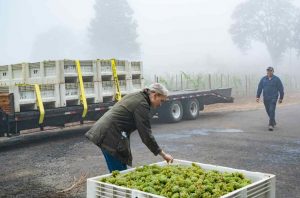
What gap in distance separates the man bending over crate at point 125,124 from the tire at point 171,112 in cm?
1061

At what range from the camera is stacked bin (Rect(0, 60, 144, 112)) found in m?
11.5

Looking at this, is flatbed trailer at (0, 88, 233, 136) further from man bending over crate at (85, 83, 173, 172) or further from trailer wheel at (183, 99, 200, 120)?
man bending over crate at (85, 83, 173, 172)

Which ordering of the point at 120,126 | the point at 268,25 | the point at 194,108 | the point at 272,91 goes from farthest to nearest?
the point at 268,25, the point at 194,108, the point at 272,91, the point at 120,126

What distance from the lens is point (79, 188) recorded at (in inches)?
278

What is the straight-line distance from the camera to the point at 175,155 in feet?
32.0

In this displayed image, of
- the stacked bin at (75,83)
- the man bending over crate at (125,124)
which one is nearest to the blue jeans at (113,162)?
the man bending over crate at (125,124)

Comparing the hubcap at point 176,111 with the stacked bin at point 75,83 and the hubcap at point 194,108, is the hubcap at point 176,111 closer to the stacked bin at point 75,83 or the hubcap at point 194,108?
the hubcap at point 194,108

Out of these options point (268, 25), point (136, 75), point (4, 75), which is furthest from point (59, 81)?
point (268, 25)

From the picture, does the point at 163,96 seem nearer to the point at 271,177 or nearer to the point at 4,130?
the point at 271,177

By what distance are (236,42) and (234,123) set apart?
52458 millimetres

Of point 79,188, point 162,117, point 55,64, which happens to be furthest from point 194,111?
point 79,188

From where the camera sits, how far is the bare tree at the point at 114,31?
6488cm

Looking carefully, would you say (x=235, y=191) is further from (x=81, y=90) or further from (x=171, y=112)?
(x=171, y=112)

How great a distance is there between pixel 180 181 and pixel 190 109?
42.6ft
